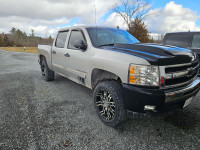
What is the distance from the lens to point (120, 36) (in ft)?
11.1

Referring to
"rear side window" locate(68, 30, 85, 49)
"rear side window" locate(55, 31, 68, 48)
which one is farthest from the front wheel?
"rear side window" locate(55, 31, 68, 48)

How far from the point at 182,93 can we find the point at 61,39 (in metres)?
3.35

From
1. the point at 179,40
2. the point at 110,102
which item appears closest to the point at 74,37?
the point at 110,102

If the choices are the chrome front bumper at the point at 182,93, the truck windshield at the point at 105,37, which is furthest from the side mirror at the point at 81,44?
the chrome front bumper at the point at 182,93

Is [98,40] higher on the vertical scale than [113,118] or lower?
higher

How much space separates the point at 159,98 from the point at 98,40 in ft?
5.63

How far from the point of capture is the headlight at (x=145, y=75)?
1896mm

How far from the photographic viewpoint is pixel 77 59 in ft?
10.2

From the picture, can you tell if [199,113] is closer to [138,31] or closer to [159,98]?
[159,98]

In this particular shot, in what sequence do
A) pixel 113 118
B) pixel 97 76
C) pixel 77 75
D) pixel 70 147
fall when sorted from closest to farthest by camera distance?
pixel 70 147 < pixel 113 118 < pixel 97 76 < pixel 77 75

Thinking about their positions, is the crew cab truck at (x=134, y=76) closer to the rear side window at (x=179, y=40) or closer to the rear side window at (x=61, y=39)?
the rear side window at (x=61, y=39)

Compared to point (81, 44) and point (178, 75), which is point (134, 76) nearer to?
point (178, 75)

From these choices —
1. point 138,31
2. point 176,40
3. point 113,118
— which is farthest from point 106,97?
point 138,31

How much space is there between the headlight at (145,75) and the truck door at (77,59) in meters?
1.20
